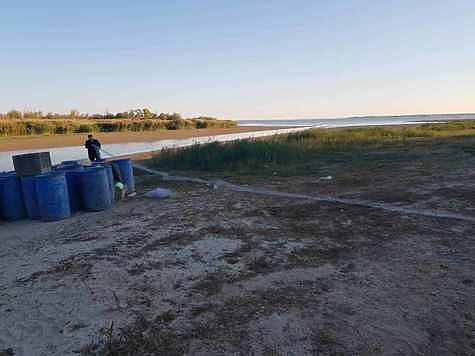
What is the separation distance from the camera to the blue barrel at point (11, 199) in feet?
23.3

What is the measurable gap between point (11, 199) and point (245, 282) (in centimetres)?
541

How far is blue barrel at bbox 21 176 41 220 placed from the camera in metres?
7.04

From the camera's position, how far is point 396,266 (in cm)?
425

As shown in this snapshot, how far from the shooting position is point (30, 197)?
7066 mm

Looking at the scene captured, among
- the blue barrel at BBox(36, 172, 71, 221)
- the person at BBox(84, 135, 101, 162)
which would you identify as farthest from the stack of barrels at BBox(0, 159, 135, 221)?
the person at BBox(84, 135, 101, 162)

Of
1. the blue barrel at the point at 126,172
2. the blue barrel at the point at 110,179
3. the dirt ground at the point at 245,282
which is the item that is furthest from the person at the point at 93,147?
the dirt ground at the point at 245,282

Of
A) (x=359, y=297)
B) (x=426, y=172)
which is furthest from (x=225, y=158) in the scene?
(x=359, y=297)

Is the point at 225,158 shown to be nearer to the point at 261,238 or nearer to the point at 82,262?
the point at 261,238

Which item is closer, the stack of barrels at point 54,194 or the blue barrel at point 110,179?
the stack of barrels at point 54,194

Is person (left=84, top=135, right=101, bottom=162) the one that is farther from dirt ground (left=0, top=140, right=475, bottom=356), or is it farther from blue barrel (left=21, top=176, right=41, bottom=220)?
dirt ground (left=0, top=140, right=475, bottom=356)

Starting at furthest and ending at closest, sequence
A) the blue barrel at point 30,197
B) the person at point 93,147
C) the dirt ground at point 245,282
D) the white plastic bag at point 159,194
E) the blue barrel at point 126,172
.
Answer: the person at point 93,147
the blue barrel at point 126,172
the white plastic bag at point 159,194
the blue barrel at point 30,197
the dirt ground at point 245,282

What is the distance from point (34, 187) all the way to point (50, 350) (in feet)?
16.0

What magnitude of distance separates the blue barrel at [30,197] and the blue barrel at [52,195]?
235 millimetres

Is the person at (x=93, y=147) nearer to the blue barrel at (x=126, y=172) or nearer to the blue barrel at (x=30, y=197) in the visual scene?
the blue barrel at (x=126, y=172)
